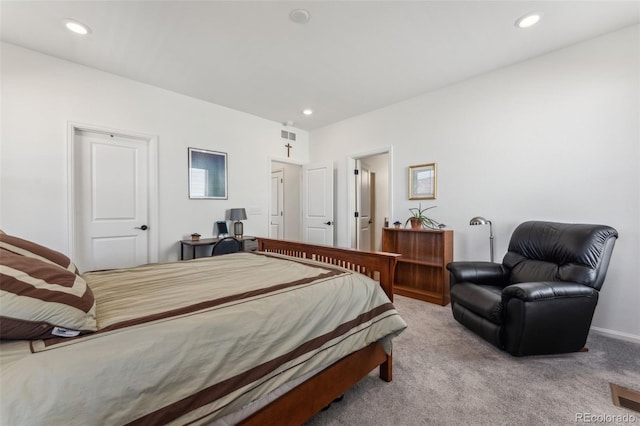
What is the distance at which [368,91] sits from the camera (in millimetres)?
3623

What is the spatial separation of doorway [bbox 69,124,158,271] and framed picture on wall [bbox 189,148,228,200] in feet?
1.59

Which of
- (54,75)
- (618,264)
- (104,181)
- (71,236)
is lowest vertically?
(618,264)

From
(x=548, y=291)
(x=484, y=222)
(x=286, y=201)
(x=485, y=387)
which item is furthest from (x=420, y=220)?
(x=286, y=201)

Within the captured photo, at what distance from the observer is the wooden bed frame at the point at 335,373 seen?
45.8 inches

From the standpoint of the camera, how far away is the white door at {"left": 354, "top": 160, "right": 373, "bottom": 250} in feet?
16.3

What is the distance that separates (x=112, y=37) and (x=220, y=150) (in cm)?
179

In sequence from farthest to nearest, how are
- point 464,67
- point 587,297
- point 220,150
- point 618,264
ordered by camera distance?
point 220,150 < point 464,67 < point 618,264 < point 587,297

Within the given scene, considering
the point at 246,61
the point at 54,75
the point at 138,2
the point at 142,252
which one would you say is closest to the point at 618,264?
the point at 246,61

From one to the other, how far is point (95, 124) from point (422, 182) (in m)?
4.16

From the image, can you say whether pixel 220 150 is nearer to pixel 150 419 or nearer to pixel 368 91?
pixel 368 91

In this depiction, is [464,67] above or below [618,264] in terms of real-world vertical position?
above

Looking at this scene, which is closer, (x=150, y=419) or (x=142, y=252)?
(x=150, y=419)

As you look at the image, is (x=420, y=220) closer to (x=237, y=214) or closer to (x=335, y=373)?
(x=335, y=373)

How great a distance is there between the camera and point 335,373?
141 cm
